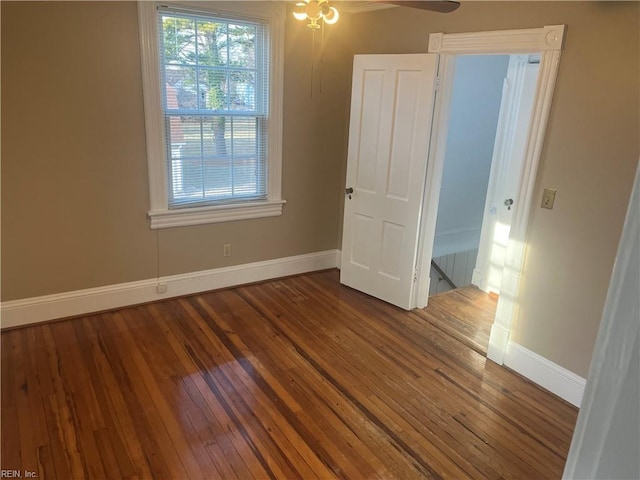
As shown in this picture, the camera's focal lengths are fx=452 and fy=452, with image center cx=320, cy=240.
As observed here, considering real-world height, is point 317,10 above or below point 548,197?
above

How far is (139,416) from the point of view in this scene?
2.43m

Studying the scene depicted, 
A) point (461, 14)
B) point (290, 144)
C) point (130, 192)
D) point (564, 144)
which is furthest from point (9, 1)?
point (564, 144)

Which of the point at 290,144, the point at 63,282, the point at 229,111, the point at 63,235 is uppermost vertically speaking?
the point at 229,111

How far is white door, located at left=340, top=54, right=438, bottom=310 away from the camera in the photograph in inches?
134

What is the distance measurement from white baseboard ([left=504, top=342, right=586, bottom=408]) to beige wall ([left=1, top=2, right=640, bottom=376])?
0.06 meters

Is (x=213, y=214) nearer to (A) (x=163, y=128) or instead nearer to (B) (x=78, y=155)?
(A) (x=163, y=128)

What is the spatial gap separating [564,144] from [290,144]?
2213 mm

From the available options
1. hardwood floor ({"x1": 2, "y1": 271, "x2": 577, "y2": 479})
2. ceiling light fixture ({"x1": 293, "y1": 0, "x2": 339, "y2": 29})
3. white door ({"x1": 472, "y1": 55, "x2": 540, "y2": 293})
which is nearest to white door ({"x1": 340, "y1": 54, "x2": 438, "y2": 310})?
hardwood floor ({"x1": 2, "y1": 271, "x2": 577, "y2": 479})

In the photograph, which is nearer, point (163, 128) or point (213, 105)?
point (163, 128)

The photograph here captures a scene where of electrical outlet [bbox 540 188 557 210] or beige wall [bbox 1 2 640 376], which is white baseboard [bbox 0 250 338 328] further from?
electrical outlet [bbox 540 188 557 210]

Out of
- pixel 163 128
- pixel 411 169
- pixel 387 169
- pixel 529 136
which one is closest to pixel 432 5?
pixel 529 136

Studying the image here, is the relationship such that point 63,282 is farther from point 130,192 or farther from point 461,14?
point 461,14

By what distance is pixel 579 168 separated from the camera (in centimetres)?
256

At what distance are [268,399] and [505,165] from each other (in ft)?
9.48
